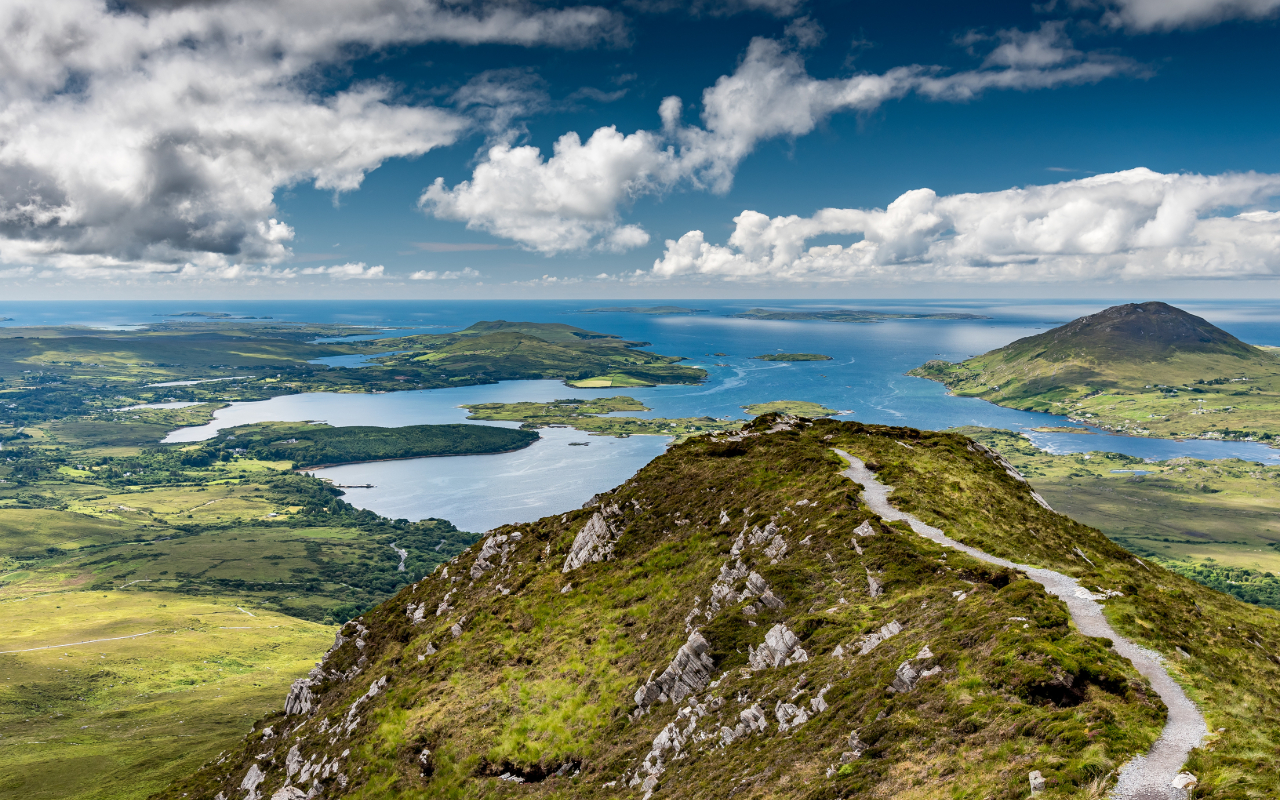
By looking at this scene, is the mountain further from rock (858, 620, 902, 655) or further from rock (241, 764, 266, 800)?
rock (241, 764, 266, 800)

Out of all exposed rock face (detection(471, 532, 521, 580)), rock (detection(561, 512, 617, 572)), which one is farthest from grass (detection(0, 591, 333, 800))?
rock (detection(561, 512, 617, 572))

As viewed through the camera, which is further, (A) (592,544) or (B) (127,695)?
(B) (127,695)

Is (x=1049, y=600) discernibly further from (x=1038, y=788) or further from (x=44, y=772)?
(x=44, y=772)

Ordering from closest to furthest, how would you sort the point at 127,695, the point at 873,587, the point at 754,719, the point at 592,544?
the point at 754,719 < the point at 873,587 < the point at 592,544 < the point at 127,695

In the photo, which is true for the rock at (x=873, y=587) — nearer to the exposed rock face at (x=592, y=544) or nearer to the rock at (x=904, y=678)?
the rock at (x=904, y=678)

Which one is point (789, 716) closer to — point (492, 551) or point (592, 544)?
point (592, 544)

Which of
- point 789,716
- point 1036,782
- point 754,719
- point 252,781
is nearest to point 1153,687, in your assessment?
point 1036,782

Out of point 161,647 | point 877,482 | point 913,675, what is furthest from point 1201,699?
point 161,647
